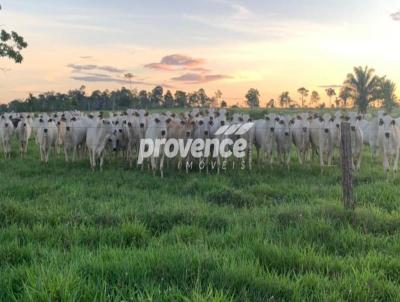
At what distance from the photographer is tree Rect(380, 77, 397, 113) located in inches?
2419

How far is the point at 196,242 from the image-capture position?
688 centimetres

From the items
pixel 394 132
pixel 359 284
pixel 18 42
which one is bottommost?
pixel 359 284

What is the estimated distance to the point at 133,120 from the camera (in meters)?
18.7

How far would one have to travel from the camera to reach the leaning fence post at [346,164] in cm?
844

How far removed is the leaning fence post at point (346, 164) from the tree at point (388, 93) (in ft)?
183

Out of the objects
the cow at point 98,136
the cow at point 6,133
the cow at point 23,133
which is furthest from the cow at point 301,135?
the cow at point 6,133

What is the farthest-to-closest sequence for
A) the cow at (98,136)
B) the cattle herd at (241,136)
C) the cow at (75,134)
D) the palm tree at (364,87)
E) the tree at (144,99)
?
1. the tree at (144,99)
2. the palm tree at (364,87)
3. the cow at (75,134)
4. the cow at (98,136)
5. the cattle herd at (241,136)

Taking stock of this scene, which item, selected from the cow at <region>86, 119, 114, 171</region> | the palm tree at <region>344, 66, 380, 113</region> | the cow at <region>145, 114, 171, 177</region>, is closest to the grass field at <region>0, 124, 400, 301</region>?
the cow at <region>145, 114, 171, 177</region>

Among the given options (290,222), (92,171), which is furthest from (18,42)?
(290,222)

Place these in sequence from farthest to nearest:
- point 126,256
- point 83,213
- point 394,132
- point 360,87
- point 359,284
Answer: point 360,87 → point 394,132 → point 83,213 → point 126,256 → point 359,284

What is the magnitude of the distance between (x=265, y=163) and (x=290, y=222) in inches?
382

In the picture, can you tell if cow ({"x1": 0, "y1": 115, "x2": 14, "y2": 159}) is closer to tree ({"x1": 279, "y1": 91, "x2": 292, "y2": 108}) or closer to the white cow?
the white cow

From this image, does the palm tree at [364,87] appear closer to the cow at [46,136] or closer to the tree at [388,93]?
the tree at [388,93]

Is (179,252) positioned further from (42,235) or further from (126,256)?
(42,235)
